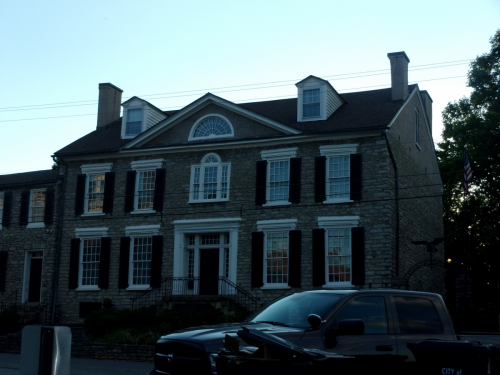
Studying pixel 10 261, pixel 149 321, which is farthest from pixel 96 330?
pixel 10 261

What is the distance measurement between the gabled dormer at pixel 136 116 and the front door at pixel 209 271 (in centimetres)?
657

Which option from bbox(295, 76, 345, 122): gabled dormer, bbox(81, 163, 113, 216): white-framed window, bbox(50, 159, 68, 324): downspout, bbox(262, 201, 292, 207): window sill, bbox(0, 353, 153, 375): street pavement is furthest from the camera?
bbox(81, 163, 113, 216): white-framed window

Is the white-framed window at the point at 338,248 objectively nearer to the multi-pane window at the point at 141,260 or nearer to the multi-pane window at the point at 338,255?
the multi-pane window at the point at 338,255

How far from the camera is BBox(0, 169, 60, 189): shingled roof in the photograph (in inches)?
1162

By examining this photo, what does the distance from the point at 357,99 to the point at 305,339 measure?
73.7 ft

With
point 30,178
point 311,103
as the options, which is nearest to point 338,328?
point 311,103

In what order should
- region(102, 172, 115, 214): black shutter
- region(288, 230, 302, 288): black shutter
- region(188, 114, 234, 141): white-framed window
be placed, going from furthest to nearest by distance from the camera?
region(102, 172, 115, 214): black shutter
region(188, 114, 234, 141): white-framed window
region(288, 230, 302, 288): black shutter

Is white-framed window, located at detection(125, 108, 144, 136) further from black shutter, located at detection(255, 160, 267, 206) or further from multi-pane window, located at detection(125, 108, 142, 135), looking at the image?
black shutter, located at detection(255, 160, 267, 206)

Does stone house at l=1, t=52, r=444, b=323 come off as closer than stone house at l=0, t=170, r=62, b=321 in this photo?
Yes

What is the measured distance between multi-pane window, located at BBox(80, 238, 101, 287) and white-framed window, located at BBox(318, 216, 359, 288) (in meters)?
9.71

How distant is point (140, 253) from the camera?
88.4 ft

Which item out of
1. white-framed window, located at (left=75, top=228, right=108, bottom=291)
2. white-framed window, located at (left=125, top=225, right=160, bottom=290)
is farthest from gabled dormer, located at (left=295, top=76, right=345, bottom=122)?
white-framed window, located at (left=75, top=228, right=108, bottom=291)

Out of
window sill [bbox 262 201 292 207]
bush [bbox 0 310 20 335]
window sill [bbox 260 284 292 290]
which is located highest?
window sill [bbox 262 201 292 207]

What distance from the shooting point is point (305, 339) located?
7242 mm
